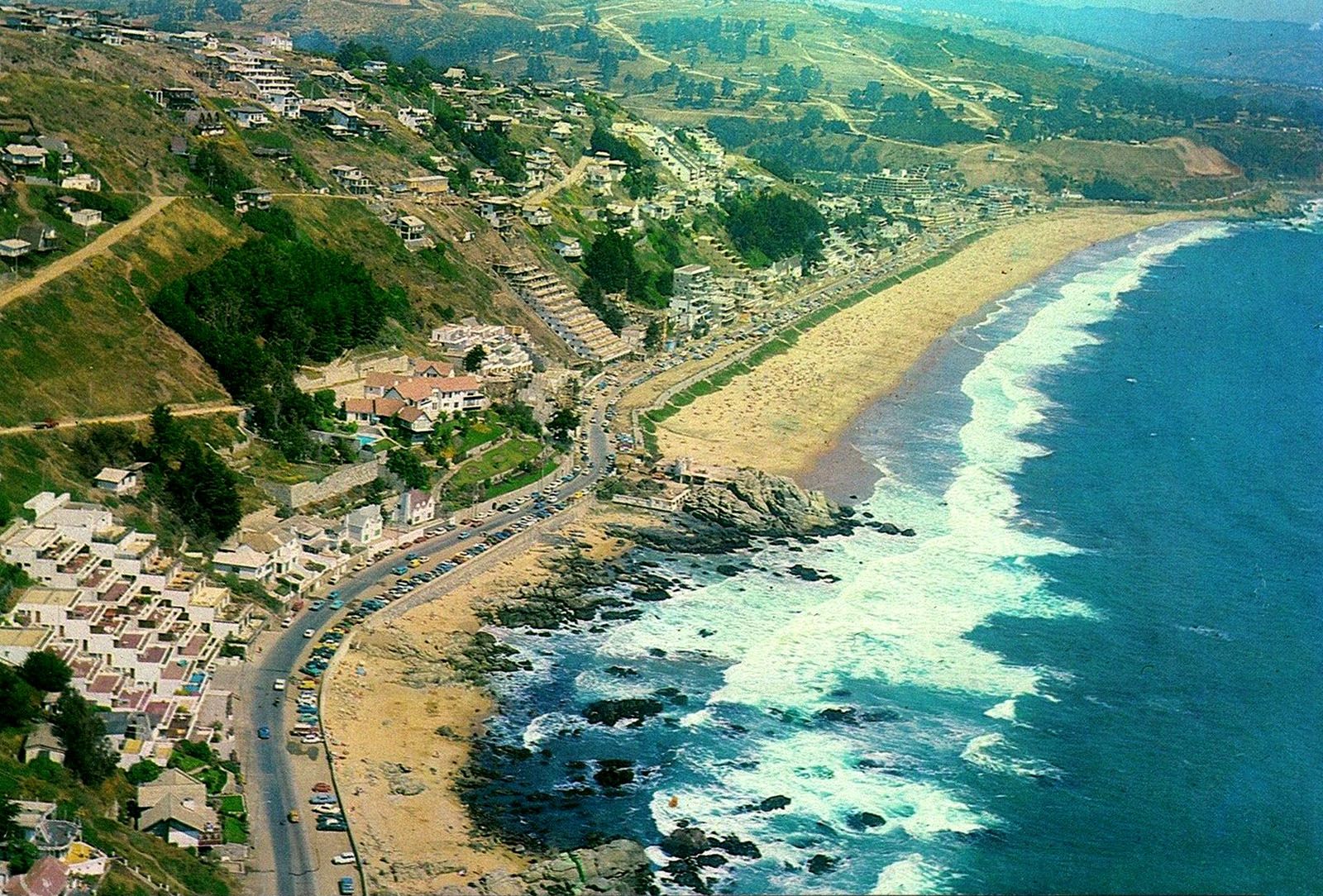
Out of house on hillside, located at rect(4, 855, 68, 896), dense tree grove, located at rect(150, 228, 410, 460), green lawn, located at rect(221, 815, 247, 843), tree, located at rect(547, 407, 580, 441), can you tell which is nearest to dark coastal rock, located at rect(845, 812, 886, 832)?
green lawn, located at rect(221, 815, 247, 843)

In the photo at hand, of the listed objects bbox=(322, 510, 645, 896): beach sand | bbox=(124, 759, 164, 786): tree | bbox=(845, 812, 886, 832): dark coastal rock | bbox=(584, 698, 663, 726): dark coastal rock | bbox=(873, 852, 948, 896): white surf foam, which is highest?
bbox=(873, 852, 948, 896): white surf foam

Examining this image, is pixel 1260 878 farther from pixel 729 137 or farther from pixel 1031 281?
pixel 729 137

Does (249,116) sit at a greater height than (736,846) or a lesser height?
greater

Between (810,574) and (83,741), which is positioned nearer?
(83,741)

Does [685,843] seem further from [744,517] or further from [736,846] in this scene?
[744,517]

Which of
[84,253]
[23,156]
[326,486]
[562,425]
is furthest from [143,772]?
[23,156]

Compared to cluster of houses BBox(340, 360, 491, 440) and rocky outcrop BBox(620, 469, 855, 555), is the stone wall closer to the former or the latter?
cluster of houses BBox(340, 360, 491, 440)

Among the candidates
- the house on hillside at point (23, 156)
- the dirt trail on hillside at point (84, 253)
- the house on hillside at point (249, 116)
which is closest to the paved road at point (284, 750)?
the dirt trail on hillside at point (84, 253)
